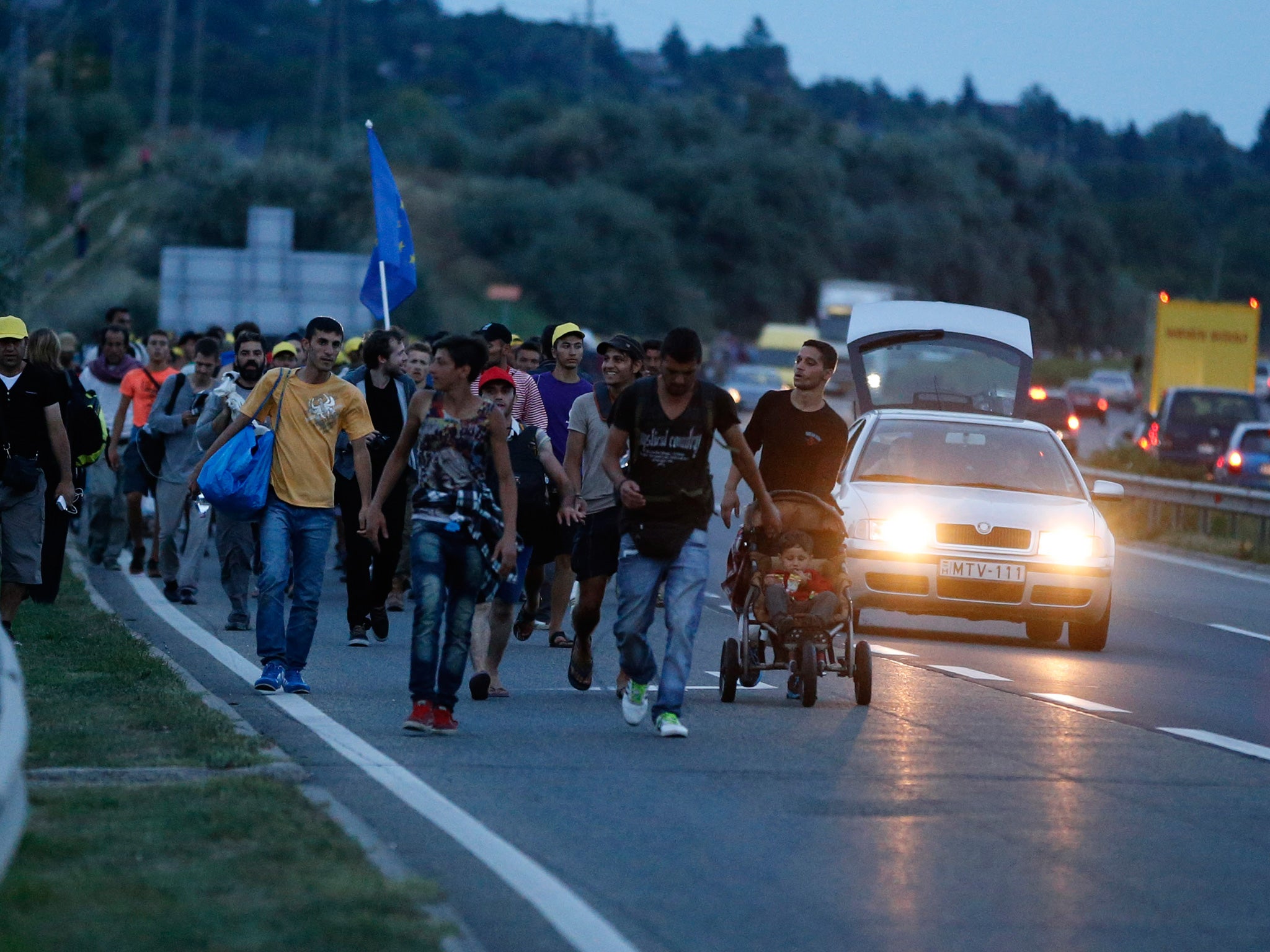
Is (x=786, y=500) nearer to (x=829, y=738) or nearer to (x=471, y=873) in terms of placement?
(x=829, y=738)

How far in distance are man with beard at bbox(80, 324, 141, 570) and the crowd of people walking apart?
8.03ft

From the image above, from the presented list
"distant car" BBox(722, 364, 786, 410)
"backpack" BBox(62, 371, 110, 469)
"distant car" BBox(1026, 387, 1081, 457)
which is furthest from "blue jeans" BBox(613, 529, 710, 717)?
"distant car" BBox(722, 364, 786, 410)

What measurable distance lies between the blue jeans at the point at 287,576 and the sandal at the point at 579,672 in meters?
1.27

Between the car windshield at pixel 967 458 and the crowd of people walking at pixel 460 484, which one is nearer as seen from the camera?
the crowd of people walking at pixel 460 484

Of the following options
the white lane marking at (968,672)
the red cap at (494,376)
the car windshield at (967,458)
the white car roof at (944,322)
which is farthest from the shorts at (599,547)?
the white car roof at (944,322)

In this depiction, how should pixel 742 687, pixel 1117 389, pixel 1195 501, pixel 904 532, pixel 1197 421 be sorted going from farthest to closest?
1. pixel 1117 389
2. pixel 1197 421
3. pixel 1195 501
4. pixel 904 532
5. pixel 742 687

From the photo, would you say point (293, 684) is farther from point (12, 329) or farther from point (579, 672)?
point (12, 329)

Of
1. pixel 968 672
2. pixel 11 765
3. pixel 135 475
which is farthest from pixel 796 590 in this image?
pixel 135 475

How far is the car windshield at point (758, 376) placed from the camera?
54.1 m

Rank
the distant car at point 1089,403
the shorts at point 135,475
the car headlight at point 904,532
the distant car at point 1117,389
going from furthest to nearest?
the distant car at point 1117,389, the distant car at point 1089,403, the shorts at point 135,475, the car headlight at point 904,532

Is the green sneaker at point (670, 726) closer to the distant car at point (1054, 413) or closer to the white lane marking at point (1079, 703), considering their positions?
the white lane marking at point (1079, 703)

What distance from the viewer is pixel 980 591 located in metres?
14.4

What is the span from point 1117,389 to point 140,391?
65.8m

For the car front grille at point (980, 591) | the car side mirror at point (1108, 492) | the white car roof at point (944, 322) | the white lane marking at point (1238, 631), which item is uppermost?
the white car roof at point (944, 322)
